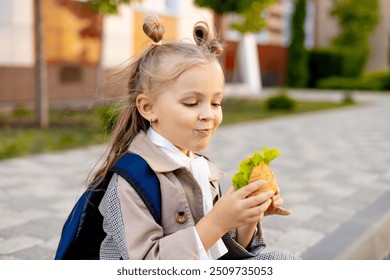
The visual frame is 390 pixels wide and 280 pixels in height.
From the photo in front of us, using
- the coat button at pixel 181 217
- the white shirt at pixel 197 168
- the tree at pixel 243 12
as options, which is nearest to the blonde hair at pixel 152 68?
the white shirt at pixel 197 168

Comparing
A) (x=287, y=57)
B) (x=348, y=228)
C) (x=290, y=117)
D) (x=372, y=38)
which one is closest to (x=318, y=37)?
(x=372, y=38)

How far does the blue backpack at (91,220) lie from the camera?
70.7 inches

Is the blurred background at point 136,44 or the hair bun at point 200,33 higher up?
the hair bun at point 200,33

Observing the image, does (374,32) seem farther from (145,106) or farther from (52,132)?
(145,106)

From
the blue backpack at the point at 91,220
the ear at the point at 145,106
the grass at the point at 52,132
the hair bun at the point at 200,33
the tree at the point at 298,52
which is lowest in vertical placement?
the tree at the point at 298,52

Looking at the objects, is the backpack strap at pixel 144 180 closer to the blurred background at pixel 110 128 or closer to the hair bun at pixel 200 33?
the blurred background at pixel 110 128

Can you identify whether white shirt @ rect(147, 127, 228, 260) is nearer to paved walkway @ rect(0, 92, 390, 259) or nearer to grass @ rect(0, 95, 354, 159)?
paved walkway @ rect(0, 92, 390, 259)

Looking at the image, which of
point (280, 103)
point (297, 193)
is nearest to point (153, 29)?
point (297, 193)

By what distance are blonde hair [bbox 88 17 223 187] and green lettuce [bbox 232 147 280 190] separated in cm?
33

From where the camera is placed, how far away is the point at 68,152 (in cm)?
726

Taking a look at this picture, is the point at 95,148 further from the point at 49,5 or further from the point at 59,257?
the point at 49,5

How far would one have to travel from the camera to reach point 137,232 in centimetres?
171

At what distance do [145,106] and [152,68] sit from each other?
127 millimetres

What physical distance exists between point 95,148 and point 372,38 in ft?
113
